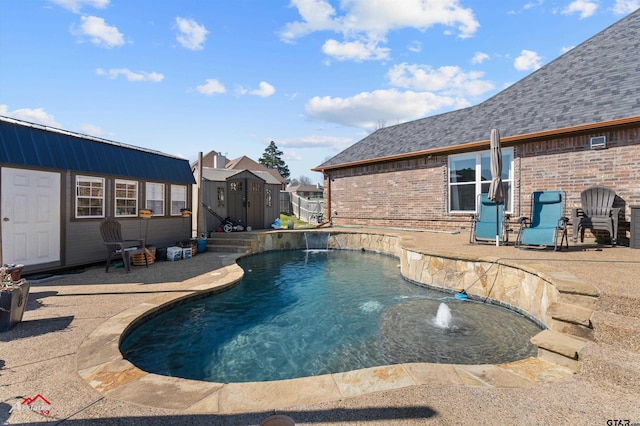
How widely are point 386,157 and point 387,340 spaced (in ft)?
31.9

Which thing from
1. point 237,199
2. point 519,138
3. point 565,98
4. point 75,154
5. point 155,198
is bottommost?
point 155,198

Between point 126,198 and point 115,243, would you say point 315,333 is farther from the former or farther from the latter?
point 126,198

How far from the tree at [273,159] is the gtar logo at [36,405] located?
189 feet

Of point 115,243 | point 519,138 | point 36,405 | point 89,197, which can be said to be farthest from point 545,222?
point 89,197

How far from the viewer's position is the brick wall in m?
7.58

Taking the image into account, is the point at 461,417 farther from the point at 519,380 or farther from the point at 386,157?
the point at 386,157

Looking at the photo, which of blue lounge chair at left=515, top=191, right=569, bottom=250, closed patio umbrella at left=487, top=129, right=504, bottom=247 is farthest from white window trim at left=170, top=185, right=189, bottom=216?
blue lounge chair at left=515, top=191, right=569, bottom=250

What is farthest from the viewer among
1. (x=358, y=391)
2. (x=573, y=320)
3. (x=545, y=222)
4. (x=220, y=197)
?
(x=220, y=197)

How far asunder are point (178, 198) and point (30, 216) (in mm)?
4335

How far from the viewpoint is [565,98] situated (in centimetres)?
941

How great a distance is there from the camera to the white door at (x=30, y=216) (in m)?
5.98

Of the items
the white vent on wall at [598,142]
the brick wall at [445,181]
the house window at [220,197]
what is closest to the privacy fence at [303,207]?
the brick wall at [445,181]

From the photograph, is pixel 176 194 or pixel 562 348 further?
pixel 176 194

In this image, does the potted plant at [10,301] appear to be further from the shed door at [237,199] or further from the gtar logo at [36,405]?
the shed door at [237,199]
